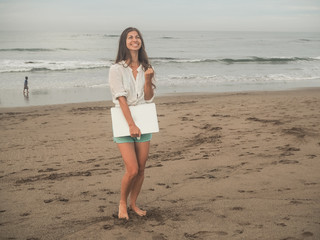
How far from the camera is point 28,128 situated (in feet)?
29.5

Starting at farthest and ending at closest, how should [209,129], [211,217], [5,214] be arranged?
[209,129], [5,214], [211,217]

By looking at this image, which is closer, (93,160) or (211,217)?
(211,217)

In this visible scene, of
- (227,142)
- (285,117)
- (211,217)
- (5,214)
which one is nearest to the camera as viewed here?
(211,217)

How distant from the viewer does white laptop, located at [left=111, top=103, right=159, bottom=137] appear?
3.28 meters

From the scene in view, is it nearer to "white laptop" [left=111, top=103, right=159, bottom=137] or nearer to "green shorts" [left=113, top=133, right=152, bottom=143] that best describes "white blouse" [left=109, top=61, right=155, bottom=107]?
"white laptop" [left=111, top=103, right=159, bottom=137]

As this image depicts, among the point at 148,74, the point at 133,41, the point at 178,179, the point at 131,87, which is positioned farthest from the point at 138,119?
the point at 178,179

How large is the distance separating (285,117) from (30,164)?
19.7 feet

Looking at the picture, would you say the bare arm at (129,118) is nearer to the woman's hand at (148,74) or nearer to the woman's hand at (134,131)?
the woman's hand at (134,131)

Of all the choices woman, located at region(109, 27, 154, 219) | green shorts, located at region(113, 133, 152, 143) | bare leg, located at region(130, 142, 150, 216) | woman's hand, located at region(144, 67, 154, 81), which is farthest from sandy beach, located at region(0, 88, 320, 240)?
woman's hand, located at region(144, 67, 154, 81)

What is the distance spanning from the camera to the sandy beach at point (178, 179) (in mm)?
3459

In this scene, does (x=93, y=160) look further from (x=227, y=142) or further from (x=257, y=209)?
(x=257, y=209)

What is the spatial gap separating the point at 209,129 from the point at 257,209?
14.1 feet

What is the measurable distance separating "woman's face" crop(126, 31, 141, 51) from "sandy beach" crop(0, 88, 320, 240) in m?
1.68

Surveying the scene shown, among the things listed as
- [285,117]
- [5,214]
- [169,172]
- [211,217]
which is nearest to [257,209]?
[211,217]
